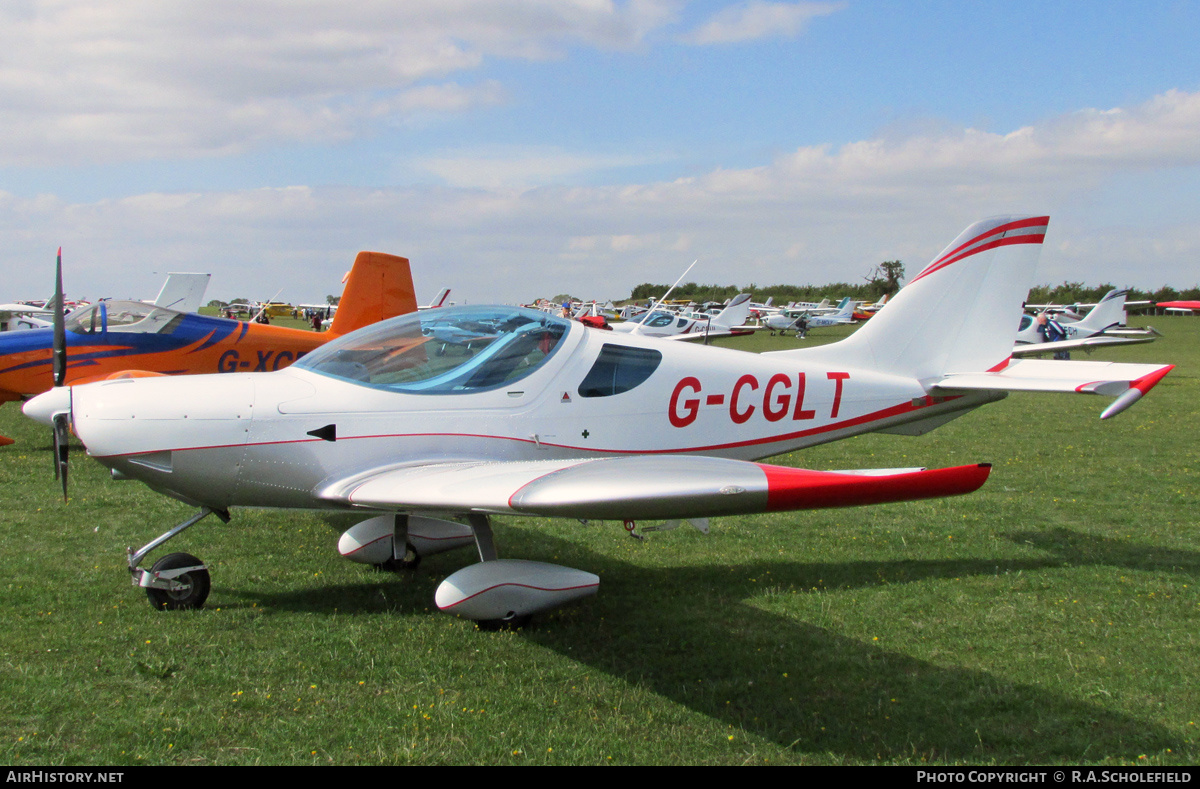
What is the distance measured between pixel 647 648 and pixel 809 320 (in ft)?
157

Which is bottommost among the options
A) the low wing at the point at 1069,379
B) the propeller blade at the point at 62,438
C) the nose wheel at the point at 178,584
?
the nose wheel at the point at 178,584

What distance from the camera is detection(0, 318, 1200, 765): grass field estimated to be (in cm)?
352

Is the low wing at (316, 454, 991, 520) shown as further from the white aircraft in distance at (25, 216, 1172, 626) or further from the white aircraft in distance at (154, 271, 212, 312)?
the white aircraft in distance at (154, 271, 212, 312)

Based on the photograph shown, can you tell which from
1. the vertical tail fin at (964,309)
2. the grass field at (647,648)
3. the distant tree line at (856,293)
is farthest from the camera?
the distant tree line at (856,293)

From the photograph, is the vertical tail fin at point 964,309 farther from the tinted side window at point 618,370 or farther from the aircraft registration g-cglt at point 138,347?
the aircraft registration g-cglt at point 138,347

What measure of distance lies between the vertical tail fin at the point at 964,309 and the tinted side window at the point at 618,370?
5.46 feet

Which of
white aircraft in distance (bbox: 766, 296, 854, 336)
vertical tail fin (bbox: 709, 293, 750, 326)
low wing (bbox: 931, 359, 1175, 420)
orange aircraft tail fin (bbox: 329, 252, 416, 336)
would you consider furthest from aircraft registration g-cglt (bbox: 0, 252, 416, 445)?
Answer: white aircraft in distance (bbox: 766, 296, 854, 336)

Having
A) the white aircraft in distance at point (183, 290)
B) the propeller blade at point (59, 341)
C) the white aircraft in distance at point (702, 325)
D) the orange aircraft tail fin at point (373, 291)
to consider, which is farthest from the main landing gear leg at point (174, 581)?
the white aircraft in distance at point (702, 325)

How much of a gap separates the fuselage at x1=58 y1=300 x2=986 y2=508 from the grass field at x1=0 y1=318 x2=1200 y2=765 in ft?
2.93

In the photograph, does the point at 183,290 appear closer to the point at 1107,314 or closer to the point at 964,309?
the point at 964,309

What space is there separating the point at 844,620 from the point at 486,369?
103 inches

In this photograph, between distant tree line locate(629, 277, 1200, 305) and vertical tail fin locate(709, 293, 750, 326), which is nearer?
vertical tail fin locate(709, 293, 750, 326)

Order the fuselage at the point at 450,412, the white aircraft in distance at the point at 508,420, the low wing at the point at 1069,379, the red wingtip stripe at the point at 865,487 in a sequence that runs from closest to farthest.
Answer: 1. the red wingtip stripe at the point at 865,487
2. the white aircraft in distance at the point at 508,420
3. the fuselage at the point at 450,412
4. the low wing at the point at 1069,379

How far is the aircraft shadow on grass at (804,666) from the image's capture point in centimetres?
357
